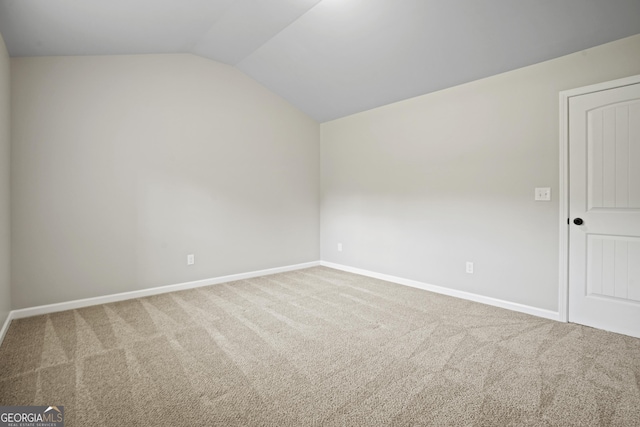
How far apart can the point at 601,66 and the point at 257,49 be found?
132 inches

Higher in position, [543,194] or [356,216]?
[543,194]

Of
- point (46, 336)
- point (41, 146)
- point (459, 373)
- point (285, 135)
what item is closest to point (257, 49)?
point (285, 135)

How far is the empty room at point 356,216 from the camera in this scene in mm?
1943

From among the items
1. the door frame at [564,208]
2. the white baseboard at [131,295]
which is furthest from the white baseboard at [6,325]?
the door frame at [564,208]

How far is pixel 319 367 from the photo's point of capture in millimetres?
2148

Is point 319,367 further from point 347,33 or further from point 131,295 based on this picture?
point 347,33

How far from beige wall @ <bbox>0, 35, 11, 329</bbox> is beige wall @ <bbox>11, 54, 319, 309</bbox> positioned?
14cm

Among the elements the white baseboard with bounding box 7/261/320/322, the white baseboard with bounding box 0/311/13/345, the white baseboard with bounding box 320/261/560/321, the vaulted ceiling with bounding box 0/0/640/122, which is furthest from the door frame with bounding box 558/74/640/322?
the white baseboard with bounding box 0/311/13/345

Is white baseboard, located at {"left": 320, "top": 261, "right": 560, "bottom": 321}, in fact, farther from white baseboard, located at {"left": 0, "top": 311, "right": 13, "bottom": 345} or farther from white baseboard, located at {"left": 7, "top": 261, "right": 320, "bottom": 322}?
white baseboard, located at {"left": 0, "top": 311, "right": 13, "bottom": 345}

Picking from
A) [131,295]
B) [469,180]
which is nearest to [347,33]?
[469,180]

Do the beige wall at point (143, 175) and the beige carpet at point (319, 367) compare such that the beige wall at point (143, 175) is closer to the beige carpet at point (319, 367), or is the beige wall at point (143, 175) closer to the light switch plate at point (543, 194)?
the beige carpet at point (319, 367)

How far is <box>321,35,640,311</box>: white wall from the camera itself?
298 cm

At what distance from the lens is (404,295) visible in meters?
3.76

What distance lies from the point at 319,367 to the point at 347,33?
3013 mm
